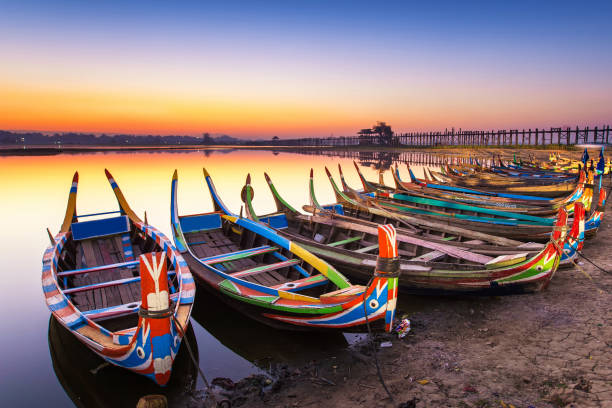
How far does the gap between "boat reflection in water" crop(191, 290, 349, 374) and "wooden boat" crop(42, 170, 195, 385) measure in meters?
1.26

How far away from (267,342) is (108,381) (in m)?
2.34

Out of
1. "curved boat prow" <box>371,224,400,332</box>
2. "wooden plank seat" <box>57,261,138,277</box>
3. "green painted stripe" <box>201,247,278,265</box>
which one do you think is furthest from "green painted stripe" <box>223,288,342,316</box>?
"wooden plank seat" <box>57,261,138,277</box>

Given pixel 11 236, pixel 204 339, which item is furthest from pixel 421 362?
pixel 11 236

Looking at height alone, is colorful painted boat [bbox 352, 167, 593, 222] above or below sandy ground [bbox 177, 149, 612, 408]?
above

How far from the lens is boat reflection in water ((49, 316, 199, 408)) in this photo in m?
4.73

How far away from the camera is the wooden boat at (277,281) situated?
4.59 meters

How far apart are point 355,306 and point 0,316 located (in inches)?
→ 296

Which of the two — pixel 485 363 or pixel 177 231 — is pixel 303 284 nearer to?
pixel 485 363

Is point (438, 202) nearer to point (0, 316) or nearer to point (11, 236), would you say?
point (0, 316)

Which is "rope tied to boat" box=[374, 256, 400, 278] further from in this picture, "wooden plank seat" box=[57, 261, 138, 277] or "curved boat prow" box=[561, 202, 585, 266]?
"wooden plank seat" box=[57, 261, 138, 277]

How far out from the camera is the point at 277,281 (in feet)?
22.2

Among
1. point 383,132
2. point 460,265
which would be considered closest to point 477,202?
point 460,265

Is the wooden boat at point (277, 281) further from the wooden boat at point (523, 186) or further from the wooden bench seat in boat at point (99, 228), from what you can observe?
the wooden boat at point (523, 186)

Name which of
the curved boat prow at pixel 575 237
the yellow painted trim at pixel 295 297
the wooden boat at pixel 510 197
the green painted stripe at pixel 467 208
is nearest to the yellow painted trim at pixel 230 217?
the yellow painted trim at pixel 295 297
